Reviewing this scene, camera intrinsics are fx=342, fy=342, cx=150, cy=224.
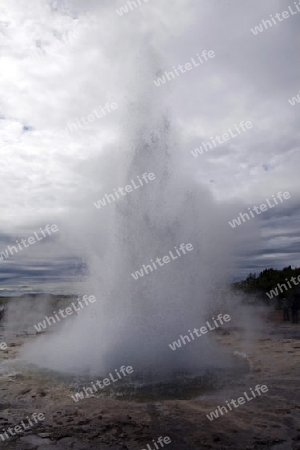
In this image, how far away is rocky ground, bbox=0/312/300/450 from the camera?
18.8ft

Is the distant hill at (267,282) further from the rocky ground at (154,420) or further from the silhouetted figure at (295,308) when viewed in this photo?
the rocky ground at (154,420)

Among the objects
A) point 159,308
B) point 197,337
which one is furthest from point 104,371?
point 197,337

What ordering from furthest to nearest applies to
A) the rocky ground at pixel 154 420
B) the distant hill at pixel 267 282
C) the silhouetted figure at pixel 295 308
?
the distant hill at pixel 267 282
the silhouetted figure at pixel 295 308
the rocky ground at pixel 154 420

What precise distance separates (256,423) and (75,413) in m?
3.64

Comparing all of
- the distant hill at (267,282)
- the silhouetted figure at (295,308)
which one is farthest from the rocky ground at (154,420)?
the distant hill at (267,282)

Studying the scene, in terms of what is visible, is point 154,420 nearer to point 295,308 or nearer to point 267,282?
point 295,308

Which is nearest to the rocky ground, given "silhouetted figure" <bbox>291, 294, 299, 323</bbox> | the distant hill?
"silhouetted figure" <bbox>291, 294, 299, 323</bbox>

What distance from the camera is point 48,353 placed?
14.0 metres

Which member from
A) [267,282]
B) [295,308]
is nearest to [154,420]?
[295,308]

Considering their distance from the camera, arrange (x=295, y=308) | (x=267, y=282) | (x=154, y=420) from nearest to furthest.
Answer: (x=154, y=420)
(x=295, y=308)
(x=267, y=282)

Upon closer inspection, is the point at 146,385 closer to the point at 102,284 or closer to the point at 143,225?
the point at 102,284

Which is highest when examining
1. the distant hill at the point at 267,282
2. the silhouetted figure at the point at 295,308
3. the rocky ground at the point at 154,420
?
the rocky ground at the point at 154,420

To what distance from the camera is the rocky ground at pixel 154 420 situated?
5727 mm

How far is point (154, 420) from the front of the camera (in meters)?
6.62
